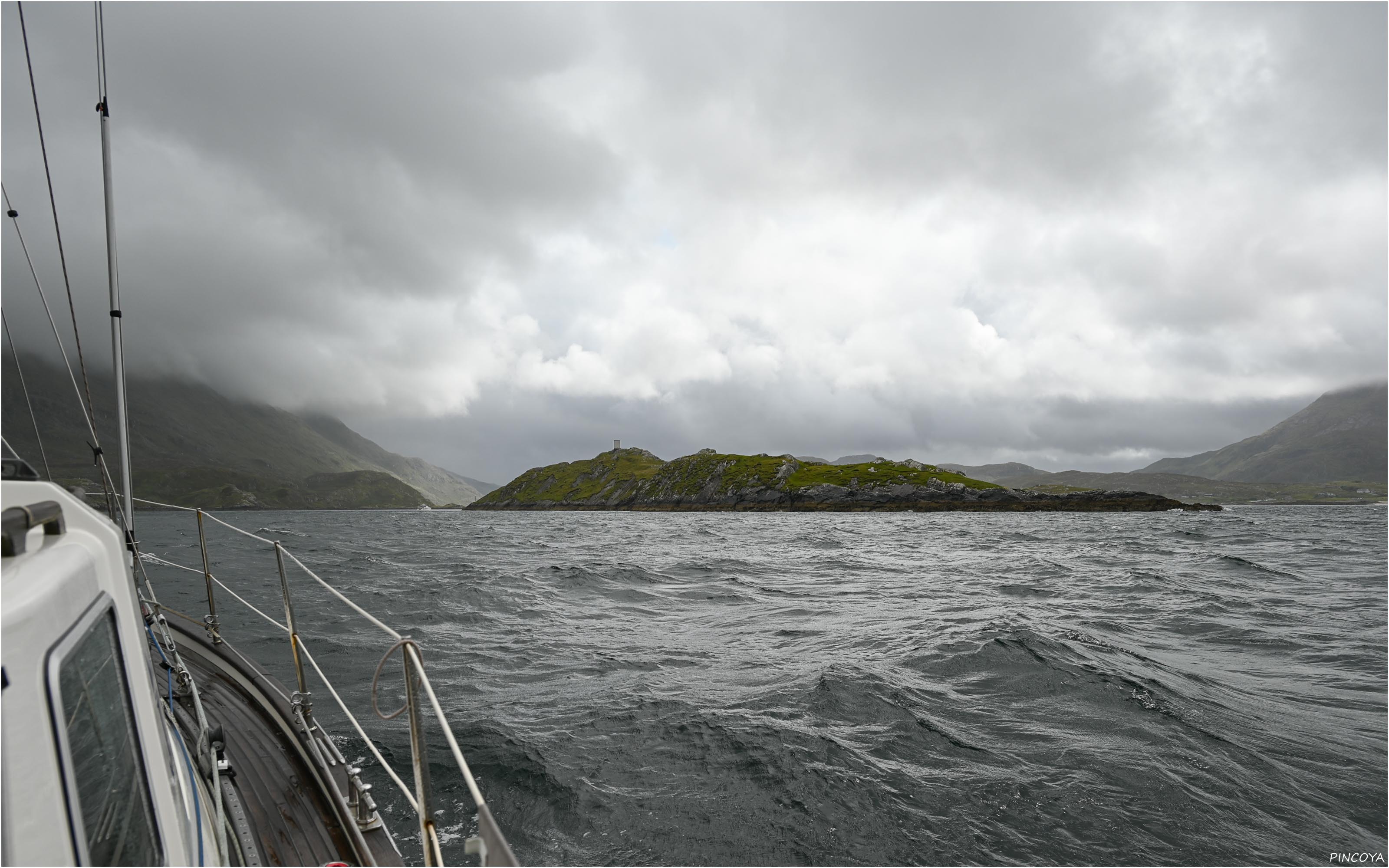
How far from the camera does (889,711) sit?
372 inches

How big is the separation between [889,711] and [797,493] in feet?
390

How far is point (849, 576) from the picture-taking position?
24.7 m

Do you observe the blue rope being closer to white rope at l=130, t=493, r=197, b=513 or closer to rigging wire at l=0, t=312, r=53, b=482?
white rope at l=130, t=493, r=197, b=513

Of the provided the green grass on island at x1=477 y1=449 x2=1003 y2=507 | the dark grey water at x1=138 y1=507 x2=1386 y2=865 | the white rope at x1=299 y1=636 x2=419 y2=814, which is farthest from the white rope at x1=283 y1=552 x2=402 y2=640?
the green grass on island at x1=477 y1=449 x2=1003 y2=507

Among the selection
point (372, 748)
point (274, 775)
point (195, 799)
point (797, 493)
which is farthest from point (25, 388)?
point (797, 493)

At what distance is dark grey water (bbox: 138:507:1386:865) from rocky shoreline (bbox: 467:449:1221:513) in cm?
9558

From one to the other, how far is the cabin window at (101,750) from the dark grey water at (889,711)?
13.7ft

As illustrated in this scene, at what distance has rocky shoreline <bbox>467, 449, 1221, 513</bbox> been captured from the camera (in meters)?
113

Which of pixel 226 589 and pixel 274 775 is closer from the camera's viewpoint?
pixel 274 775

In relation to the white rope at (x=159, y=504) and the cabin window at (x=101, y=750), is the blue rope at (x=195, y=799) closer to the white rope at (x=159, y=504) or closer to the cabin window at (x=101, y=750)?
the cabin window at (x=101, y=750)

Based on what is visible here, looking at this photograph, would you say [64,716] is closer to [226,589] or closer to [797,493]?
[226,589]

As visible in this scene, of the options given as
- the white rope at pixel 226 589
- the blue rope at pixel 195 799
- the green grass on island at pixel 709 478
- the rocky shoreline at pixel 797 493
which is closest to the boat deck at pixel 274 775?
the blue rope at pixel 195 799

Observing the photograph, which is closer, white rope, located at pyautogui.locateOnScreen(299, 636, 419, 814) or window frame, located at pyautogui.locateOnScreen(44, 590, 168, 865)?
window frame, located at pyautogui.locateOnScreen(44, 590, 168, 865)

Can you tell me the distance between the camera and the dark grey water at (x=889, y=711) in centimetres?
647
